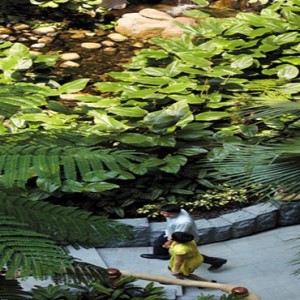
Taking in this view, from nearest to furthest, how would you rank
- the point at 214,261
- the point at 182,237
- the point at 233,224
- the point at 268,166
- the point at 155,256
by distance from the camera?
1. the point at 268,166
2. the point at 182,237
3. the point at 214,261
4. the point at 155,256
5. the point at 233,224

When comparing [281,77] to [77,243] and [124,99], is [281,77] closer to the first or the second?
[124,99]

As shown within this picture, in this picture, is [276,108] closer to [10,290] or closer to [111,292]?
[111,292]

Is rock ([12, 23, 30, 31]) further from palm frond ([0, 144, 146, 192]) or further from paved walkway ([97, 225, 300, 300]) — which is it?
palm frond ([0, 144, 146, 192])

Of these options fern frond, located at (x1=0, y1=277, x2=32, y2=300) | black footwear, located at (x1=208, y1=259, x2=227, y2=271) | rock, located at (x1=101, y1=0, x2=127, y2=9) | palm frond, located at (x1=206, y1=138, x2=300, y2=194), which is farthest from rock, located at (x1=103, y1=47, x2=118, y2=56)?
fern frond, located at (x1=0, y1=277, x2=32, y2=300)

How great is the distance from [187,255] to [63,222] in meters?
3.12

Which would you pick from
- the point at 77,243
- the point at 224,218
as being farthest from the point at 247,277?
the point at 77,243

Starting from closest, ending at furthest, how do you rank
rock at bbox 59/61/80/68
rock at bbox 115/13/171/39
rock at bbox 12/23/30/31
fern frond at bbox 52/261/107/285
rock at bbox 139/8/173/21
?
fern frond at bbox 52/261/107/285
rock at bbox 59/61/80/68
rock at bbox 115/13/171/39
rock at bbox 12/23/30/31
rock at bbox 139/8/173/21

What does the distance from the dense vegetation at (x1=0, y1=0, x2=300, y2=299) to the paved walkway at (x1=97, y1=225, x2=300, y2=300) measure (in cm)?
38

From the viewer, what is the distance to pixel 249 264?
4.92m

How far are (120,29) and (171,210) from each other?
504cm

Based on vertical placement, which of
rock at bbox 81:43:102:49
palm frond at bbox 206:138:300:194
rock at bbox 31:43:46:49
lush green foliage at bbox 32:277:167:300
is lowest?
rock at bbox 81:43:102:49

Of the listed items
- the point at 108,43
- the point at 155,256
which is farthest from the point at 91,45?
the point at 155,256

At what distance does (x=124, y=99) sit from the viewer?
6.56 meters

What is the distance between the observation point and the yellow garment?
457 centimetres
